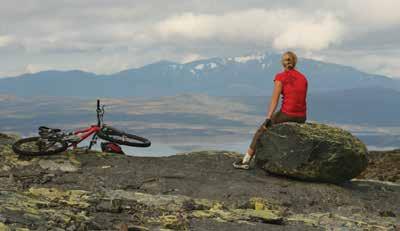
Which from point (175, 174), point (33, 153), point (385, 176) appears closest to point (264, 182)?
point (175, 174)

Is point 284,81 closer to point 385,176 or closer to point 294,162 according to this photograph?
point 294,162

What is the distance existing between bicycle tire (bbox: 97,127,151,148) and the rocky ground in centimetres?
92

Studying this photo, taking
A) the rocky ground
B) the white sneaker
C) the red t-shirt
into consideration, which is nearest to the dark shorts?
the red t-shirt

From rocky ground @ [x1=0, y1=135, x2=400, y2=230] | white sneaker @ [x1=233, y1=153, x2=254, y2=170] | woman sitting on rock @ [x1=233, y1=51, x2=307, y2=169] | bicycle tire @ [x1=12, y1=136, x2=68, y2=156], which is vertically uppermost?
woman sitting on rock @ [x1=233, y1=51, x2=307, y2=169]

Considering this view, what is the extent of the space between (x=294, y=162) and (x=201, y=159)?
13.3 feet

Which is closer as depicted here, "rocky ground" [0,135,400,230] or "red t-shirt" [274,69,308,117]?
"rocky ground" [0,135,400,230]

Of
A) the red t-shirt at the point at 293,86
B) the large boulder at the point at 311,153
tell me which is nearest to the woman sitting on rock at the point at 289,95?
the red t-shirt at the point at 293,86

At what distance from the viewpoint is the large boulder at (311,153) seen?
16.6 metres

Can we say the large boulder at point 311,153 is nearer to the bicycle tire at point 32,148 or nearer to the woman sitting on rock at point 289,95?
the woman sitting on rock at point 289,95

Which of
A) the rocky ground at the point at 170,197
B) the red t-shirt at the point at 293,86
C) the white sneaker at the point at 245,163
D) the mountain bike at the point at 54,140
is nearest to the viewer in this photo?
the rocky ground at the point at 170,197

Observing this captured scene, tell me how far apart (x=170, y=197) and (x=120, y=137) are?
20.4 feet

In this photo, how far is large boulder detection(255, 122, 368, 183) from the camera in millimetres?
16625

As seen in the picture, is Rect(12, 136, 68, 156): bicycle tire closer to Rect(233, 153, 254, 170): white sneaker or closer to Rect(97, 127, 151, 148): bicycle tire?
Rect(97, 127, 151, 148): bicycle tire

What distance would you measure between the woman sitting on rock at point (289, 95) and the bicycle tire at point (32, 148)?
262 inches
